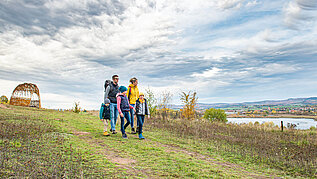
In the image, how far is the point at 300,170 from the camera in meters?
6.75

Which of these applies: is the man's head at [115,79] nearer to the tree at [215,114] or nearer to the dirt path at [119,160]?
the dirt path at [119,160]

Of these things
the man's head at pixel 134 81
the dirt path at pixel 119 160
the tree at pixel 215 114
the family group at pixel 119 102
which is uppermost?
the man's head at pixel 134 81

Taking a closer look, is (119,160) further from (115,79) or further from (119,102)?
(115,79)

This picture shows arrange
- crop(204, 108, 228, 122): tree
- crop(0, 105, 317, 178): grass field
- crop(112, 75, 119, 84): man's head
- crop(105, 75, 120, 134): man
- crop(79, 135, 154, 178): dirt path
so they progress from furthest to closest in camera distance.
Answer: crop(204, 108, 228, 122): tree
crop(112, 75, 119, 84): man's head
crop(105, 75, 120, 134): man
crop(79, 135, 154, 178): dirt path
crop(0, 105, 317, 178): grass field

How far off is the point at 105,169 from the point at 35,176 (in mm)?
1409

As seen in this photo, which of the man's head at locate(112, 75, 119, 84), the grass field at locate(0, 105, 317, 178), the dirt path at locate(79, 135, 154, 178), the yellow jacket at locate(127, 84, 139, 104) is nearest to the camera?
the grass field at locate(0, 105, 317, 178)

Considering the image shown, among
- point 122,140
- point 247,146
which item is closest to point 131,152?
Answer: point 122,140

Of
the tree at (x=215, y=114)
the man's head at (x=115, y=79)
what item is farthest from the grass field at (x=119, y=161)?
the tree at (x=215, y=114)

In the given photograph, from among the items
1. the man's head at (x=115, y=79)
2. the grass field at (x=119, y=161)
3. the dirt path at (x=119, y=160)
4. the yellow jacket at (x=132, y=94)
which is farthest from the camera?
the yellow jacket at (x=132, y=94)

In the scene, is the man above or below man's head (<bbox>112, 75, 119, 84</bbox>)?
below

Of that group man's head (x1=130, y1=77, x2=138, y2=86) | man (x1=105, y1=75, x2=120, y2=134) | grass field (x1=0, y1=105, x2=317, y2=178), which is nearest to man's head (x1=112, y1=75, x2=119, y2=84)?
man (x1=105, y1=75, x2=120, y2=134)

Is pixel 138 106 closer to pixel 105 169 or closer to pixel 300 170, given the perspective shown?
pixel 105 169

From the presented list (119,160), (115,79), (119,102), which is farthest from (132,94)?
(119,160)

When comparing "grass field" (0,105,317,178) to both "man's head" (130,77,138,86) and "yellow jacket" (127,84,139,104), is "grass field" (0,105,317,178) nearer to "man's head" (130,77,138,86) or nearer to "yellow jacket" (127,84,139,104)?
"yellow jacket" (127,84,139,104)
